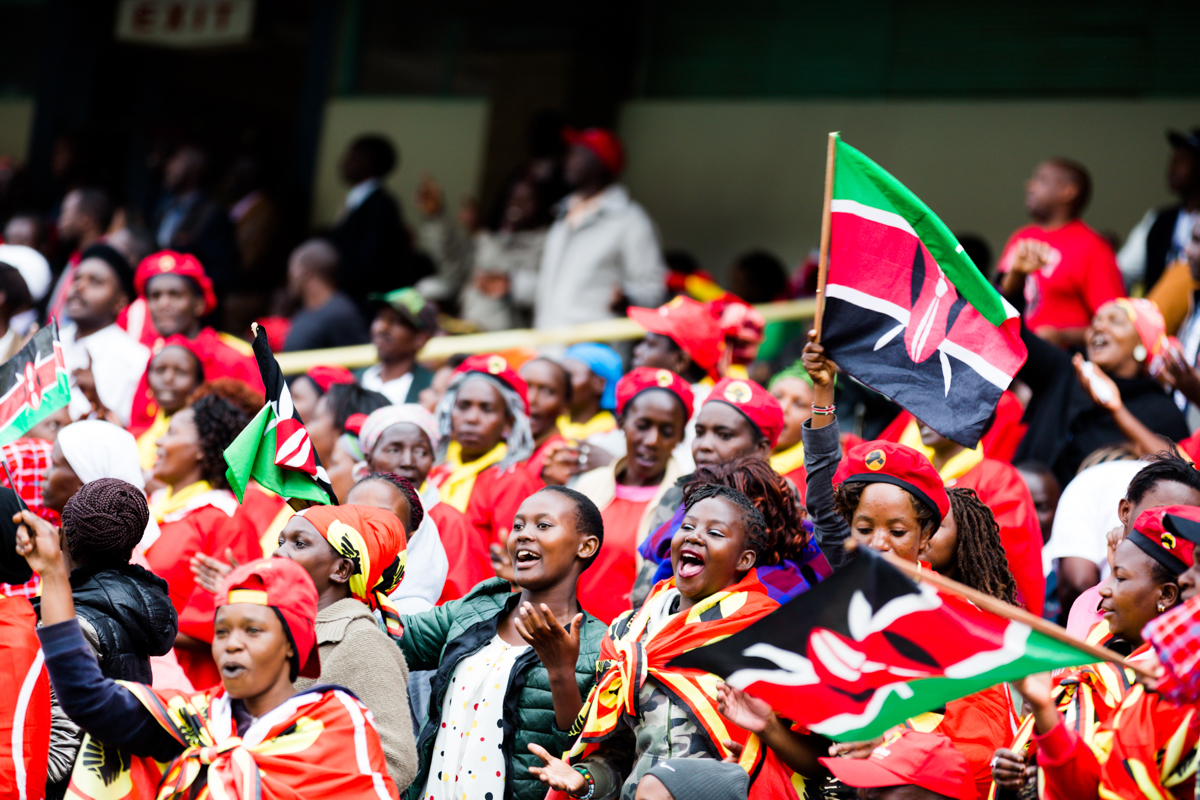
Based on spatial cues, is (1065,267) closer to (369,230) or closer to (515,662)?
(515,662)

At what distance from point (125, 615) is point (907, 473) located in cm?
231

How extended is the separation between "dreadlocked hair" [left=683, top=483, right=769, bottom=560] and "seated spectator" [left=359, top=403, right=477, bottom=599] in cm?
122

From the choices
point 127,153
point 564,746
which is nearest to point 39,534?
point 564,746

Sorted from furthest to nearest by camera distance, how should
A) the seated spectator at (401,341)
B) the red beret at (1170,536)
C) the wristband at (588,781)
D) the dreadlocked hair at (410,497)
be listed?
1. the seated spectator at (401,341)
2. the dreadlocked hair at (410,497)
3. the wristband at (588,781)
4. the red beret at (1170,536)

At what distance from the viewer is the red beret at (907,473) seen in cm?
434

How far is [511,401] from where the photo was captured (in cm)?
658

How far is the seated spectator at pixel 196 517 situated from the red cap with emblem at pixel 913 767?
2342 mm

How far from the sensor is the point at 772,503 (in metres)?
4.70

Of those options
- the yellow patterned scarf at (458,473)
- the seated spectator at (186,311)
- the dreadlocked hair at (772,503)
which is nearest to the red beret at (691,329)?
the yellow patterned scarf at (458,473)

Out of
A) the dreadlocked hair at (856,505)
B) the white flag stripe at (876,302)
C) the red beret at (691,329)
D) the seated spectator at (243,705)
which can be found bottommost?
the seated spectator at (243,705)

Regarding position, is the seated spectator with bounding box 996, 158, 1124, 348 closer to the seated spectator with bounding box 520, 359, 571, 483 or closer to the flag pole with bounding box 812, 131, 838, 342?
the seated spectator with bounding box 520, 359, 571, 483

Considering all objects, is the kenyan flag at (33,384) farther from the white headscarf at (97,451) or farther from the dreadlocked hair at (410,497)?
the dreadlocked hair at (410,497)

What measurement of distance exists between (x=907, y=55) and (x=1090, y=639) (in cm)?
719

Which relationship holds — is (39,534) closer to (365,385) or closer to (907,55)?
(365,385)
